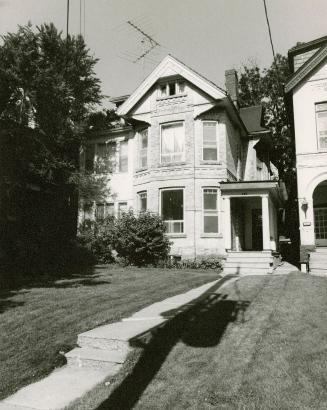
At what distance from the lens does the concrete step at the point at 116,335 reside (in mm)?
6458

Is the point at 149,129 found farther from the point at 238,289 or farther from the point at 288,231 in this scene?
the point at 288,231

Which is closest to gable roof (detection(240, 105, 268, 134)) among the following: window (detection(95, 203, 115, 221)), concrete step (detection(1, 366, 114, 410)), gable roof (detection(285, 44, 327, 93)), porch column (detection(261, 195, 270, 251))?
gable roof (detection(285, 44, 327, 93))

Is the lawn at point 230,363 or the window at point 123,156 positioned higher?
the window at point 123,156

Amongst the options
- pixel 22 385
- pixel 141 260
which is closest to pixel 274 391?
pixel 22 385

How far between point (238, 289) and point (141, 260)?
8021 millimetres

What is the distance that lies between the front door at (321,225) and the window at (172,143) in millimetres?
7613

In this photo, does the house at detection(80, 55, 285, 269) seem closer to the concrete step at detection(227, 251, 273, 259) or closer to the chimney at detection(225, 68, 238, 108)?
the concrete step at detection(227, 251, 273, 259)

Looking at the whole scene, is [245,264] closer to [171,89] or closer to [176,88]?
[176,88]

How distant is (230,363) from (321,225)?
15.8m

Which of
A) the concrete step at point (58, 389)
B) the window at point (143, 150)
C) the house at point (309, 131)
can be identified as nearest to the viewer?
the concrete step at point (58, 389)

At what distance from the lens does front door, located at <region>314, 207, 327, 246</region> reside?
19641 mm

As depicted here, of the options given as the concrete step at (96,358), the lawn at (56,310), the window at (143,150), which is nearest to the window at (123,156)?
the window at (143,150)

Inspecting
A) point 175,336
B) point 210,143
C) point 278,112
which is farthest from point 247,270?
point 278,112

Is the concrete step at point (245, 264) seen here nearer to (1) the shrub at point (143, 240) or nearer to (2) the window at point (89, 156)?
(1) the shrub at point (143, 240)
